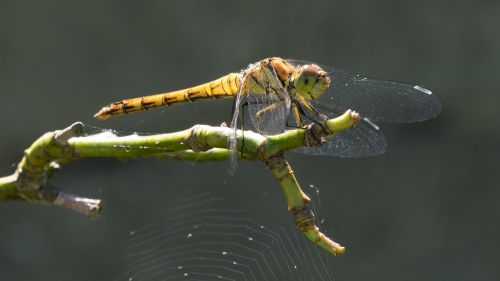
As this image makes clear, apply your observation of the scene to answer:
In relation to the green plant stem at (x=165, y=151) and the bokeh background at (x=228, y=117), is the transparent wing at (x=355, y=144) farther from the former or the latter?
the bokeh background at (x=228, y=117)

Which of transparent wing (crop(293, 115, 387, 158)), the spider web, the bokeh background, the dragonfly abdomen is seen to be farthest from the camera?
the bokeh background

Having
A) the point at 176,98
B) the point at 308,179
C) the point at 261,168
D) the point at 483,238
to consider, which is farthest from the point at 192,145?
the point at 483,238

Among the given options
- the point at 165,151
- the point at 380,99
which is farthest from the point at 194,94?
the point at 165,151

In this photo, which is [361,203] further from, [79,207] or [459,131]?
[79,207]

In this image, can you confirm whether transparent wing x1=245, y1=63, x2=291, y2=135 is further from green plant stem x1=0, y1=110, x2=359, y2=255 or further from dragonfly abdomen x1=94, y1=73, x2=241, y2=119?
green plant stem x1=0, y1=110, x2=359, y2=255

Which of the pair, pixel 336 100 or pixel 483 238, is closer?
pixel 336 100

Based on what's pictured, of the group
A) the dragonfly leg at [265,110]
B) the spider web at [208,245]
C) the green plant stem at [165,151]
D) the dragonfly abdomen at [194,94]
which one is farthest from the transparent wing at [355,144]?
the spider web at [208,245]

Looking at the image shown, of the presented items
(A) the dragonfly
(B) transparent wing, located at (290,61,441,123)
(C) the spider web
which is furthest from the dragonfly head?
(C) the spider web
